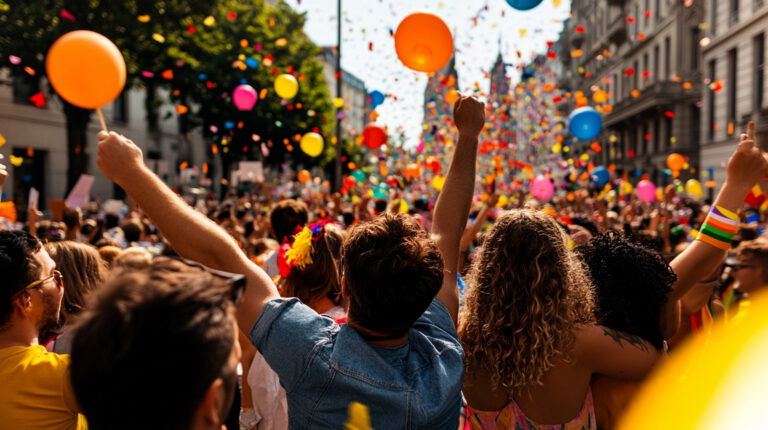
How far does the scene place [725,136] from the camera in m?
24.3

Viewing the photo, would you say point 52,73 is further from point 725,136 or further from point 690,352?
point 725,136

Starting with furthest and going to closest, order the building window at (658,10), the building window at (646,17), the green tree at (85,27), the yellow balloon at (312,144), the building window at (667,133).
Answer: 1. the building window at (646,17)
2. the building window at (658,10)
3. the building window at (667,133)
4. the green tree at (85,27)
5. the yellow balloon at (312,144)

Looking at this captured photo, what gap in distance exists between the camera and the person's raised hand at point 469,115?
2.19 m

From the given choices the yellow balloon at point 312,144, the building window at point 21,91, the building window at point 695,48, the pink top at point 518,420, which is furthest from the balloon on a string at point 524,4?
the building window at point 695,48

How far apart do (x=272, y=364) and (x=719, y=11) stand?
93.3 ft

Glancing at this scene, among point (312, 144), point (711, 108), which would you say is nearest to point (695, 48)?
point (711, 108)

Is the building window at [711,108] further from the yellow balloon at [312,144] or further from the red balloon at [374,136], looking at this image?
the yellow balloon at [312,144]

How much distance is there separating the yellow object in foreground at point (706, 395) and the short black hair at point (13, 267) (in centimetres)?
197

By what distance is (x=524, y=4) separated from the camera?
15.8 feet

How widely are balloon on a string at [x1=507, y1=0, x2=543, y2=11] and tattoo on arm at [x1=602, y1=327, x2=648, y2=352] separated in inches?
135

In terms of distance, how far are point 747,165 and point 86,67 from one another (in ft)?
9.48

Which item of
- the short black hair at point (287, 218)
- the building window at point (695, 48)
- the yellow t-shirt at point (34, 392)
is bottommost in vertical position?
the yellow t-shirt at point (34, 392)

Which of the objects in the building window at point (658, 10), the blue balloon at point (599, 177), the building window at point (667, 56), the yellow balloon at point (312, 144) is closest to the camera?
the yellow balloon at point (312, 144)

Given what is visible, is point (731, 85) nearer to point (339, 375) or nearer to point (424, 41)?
point (424, 41)
